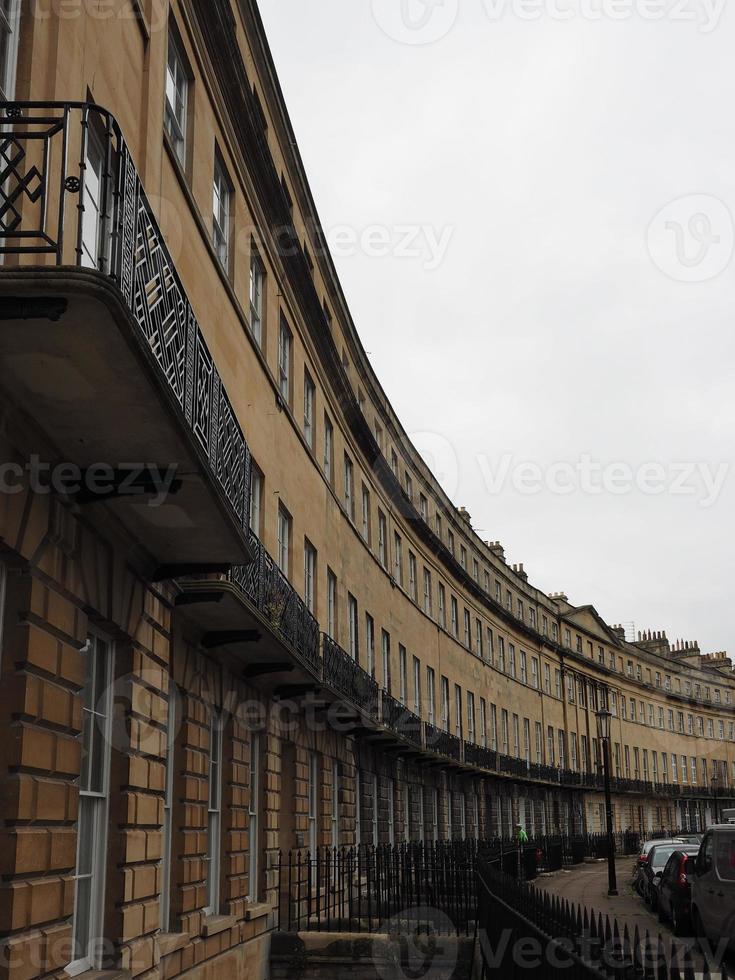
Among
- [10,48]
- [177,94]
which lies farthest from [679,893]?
[10,48]

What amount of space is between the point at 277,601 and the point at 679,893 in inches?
340

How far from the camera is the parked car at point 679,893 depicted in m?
18.2

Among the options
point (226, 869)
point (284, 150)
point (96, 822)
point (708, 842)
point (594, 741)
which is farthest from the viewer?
point (594, 741)

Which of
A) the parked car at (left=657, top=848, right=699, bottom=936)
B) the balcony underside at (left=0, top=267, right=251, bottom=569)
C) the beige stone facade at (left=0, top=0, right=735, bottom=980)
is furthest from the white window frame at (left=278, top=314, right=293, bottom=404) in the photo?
the parked car at (left=657, top=848, right=699, bottom=936)

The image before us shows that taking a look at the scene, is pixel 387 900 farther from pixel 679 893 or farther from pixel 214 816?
pixel 679 893

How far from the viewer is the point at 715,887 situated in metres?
15.0

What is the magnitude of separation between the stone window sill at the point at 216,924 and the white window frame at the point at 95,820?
3.41 metres

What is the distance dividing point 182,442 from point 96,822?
12.4ft

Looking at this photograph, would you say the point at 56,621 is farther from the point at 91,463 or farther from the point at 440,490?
the point at 440,490

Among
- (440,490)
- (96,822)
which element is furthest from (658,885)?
(440,490)

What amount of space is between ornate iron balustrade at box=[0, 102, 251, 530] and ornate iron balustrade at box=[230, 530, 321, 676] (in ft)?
11.3

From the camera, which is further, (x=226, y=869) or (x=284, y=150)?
(x=284, y=150)

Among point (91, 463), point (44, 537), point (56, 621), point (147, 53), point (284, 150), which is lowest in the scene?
point (56, 621)

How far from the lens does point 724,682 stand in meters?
104
